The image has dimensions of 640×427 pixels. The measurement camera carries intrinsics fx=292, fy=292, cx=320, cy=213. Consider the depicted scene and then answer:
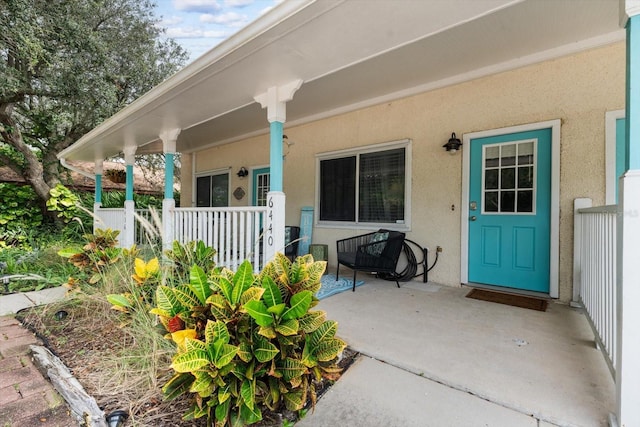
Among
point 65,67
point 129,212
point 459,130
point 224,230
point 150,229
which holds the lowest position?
point 224,230

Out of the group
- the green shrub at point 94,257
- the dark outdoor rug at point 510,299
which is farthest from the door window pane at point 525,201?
the green shrub at point 94,257

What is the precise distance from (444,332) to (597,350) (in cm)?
105

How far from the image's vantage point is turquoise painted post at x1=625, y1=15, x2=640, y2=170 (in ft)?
4.54

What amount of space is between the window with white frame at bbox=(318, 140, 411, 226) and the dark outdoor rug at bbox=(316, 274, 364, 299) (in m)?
1.06

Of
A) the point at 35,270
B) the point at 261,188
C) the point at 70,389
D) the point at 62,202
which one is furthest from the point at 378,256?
the point at 62,202

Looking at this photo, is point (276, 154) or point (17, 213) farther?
point (17, 213)

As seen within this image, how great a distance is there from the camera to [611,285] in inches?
68.2

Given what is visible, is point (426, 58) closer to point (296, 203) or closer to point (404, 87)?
point (404, 87)

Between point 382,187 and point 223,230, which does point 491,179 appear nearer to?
point 382,187

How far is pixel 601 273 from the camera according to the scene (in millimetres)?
1956

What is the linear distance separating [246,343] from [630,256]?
1.91 meters

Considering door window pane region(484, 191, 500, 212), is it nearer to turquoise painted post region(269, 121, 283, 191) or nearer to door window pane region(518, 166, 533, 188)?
door window pane region(518, 166, 533, 188)

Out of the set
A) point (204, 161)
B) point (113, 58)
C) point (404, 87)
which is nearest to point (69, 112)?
point (113, 58)

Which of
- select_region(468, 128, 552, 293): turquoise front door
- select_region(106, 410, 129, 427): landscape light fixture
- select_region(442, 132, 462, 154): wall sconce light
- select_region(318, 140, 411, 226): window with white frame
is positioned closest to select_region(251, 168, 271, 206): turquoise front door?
select_region(318, 140, 411, 226): window with white frame
